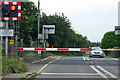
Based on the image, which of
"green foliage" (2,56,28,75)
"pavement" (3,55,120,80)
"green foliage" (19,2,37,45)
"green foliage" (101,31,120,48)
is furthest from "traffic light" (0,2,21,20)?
"green foliage" (101,31,120,48)

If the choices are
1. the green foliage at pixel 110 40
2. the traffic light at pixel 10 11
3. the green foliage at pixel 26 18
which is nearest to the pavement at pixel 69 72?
the traffic light at pixel 10 11

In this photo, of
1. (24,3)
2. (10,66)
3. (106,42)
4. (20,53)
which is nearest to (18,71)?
(10,66)

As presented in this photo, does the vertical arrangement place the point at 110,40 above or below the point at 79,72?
above

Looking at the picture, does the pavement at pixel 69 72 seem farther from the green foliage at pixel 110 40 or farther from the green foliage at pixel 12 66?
the green foliage at pixel 110 40

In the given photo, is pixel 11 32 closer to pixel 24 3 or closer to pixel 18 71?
pixel 18 71

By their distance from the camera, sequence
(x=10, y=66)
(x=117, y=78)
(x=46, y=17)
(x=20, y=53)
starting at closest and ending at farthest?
(x=117, y=78), (x=10, y=66), (x=20, y=53), (x=46, y=17)

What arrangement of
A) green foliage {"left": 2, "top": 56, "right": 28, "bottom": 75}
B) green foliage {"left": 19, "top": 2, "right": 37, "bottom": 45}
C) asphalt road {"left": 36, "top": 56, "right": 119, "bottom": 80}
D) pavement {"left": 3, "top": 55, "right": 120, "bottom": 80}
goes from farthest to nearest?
1. green foliage {"left": 19, "top": 2, "right": 37, "bottom": 45}
2. green foliage {"left": 2, "top": 56, "right": 28, "bottom": 75}
3. asphalt road {"left": 36, "top": 56, "right": 119, "bottom": 80}
4. pavement {"left": 3, "top": 55, "right": 120, "bottom": 80}

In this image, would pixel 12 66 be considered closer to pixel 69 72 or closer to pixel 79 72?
pixel 69 72

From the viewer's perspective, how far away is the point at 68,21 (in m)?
47.1

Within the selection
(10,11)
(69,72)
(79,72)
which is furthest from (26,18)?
(79,72)

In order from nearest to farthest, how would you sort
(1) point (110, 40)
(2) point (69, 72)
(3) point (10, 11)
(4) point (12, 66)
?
(4) point (12, 66) < (3) point (10, 11) < (2) point (69, 72) < (1) point (110, 40)

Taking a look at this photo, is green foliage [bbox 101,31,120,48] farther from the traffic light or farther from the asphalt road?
the traffic light

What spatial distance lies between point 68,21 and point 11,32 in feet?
116

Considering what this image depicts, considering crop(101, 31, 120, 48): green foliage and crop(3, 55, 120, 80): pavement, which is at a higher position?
crop(101, 31, 120, 48): green foliage
